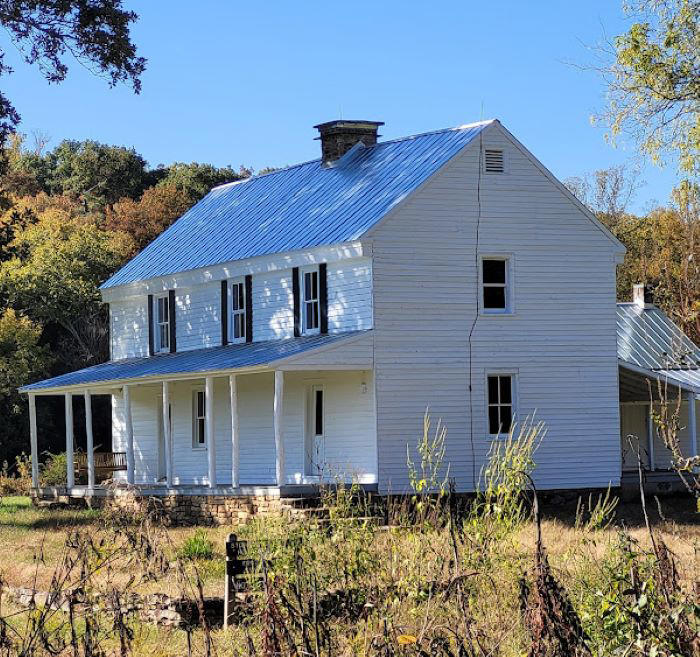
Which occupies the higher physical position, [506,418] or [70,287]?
[70,287]

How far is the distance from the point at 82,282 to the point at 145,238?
23.1ft

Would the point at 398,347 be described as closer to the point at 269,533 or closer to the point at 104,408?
the point at 269,533

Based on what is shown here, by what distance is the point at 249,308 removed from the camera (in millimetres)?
32562

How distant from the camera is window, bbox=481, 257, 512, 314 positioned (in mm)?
29703

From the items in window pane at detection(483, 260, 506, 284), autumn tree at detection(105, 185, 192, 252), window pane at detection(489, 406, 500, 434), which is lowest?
window pane at detection(489, 406, 500, 434)

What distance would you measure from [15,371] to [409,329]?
2093cm

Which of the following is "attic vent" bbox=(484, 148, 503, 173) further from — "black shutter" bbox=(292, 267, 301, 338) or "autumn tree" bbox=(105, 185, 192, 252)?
"autumn tree" bbox=(105, 185, 192, 252)

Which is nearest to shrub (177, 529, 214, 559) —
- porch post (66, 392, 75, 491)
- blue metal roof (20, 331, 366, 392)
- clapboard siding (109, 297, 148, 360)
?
blue metal roof (20, 331, 366, 392)

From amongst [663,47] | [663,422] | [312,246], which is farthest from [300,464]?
[663,422]

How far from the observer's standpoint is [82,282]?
50250 millimetres

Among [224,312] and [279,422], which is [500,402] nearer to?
[279,422]

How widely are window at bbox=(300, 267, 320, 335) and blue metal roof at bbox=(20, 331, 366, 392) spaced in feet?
1.33

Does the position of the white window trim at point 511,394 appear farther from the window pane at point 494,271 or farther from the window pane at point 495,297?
the window pane at point 494,271

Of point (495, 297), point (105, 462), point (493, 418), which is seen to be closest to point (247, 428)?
point (493, 418)
